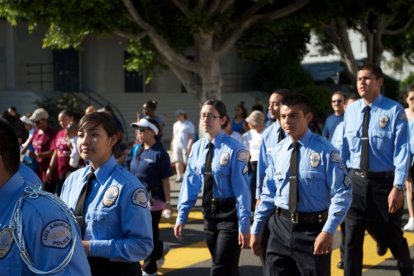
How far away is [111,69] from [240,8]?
1203cm

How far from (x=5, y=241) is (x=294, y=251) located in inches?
103

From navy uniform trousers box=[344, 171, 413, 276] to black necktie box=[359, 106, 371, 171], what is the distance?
10 cm

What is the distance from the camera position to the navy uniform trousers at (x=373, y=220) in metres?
5.67

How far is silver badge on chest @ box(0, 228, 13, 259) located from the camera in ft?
6.82

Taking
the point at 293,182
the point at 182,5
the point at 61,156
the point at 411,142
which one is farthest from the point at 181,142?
the point at 293,182

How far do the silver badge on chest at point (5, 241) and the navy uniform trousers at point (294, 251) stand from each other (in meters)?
2.60

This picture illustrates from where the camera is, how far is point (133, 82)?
29859 mm

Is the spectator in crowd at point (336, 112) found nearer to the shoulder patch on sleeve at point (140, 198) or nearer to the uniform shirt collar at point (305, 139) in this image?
the uniform shirt collar at point (305, 139)

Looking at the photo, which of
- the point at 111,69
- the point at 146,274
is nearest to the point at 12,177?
the point at 146,274

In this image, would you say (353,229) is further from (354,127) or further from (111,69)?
(111,69)

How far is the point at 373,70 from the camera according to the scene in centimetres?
564

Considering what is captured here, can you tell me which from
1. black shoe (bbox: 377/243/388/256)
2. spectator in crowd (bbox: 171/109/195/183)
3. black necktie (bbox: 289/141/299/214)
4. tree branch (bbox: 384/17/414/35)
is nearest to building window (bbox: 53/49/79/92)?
spectator in crowd (bbox: 171/109/195/183)

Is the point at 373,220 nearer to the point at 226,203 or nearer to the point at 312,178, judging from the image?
the point at 226,203

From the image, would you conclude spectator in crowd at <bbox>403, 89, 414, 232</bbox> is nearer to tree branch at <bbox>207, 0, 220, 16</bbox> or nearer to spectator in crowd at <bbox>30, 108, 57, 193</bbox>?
spectator in crowd at <bbox>30, 108, 57, 193</bbox>
